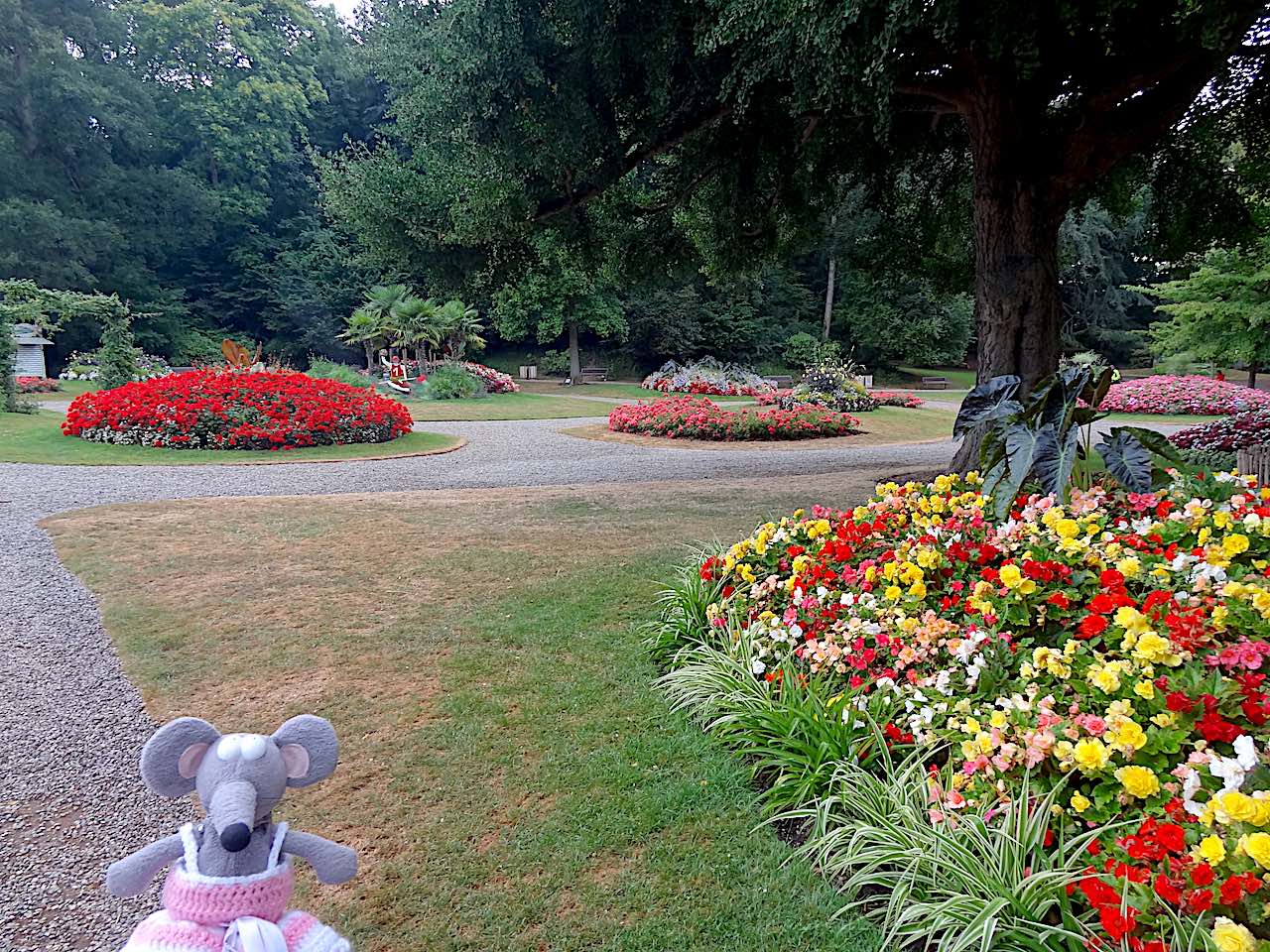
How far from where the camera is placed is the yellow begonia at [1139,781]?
1675mm

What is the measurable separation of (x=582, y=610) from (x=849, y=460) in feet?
24.7

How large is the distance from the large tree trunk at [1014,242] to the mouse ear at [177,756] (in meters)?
6.69

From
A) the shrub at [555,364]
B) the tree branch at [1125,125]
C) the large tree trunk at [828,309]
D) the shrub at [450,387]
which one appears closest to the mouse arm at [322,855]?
the tree branch at [1125,125]

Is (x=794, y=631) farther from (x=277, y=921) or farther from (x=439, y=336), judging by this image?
(x=439, y=336)

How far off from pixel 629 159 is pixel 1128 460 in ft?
17.0

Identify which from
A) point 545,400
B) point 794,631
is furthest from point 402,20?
point 545,400

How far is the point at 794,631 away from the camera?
2.99m

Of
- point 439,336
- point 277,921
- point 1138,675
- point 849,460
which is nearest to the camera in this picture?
point 277,921

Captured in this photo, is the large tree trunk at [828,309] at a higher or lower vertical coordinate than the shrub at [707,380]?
higher

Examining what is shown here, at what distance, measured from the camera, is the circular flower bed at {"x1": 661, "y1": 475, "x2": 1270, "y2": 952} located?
5.09 feet

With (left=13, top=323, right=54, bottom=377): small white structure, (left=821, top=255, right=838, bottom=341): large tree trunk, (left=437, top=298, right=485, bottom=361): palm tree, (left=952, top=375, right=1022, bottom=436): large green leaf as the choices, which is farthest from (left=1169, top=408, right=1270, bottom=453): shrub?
(left=13, top=323, right=54, bottom=377): small white structure

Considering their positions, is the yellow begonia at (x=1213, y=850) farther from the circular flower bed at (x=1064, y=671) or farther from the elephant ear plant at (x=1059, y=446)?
the elephant ear plant at (x=1059, y=446)

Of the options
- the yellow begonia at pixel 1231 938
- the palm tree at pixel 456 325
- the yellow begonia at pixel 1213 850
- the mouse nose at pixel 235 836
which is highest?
the palm tree at pixel 456 325

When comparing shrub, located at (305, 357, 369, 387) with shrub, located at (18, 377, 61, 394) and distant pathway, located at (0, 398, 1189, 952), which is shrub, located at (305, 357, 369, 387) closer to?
shrub, located at (18, 377, 61, 394)
